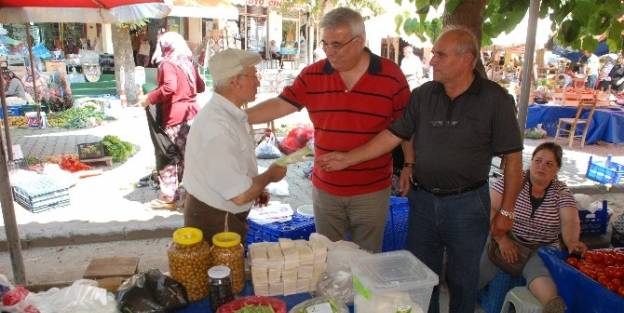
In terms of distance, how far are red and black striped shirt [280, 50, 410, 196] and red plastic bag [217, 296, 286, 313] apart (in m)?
1.12

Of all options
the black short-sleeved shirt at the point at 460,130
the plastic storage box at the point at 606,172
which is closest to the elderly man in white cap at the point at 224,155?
the black short-sleeved shirt at the point at 460,130

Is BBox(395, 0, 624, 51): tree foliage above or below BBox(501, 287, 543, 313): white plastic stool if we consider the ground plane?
above

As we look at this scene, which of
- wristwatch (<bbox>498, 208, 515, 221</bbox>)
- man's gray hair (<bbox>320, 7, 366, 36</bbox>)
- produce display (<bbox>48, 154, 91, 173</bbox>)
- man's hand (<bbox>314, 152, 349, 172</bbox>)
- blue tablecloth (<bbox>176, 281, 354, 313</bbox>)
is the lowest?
produce display (<bbox>48, 154, 91, 173</bbox>)

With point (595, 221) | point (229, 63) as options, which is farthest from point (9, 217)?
point (595, 221)

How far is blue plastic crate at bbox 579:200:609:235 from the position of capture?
4.07m

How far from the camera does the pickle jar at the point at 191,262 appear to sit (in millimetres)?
1979

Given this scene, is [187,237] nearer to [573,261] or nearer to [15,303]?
[15,303]

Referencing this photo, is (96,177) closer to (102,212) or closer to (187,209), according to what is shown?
(102,212)

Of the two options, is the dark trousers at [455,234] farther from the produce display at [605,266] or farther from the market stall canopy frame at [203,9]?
the market stall canopy frame at [203,9]

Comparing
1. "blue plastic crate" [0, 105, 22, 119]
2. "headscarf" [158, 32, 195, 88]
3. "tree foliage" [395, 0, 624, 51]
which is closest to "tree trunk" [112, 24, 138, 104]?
"blue plastic crate" [0, 105, 22, 119]

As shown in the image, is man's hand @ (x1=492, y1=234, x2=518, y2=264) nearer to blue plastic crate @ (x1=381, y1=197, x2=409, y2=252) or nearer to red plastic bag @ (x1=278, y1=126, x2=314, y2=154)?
blue plastic crate @ (x1=381, y1=197, x2=409, y2=252)

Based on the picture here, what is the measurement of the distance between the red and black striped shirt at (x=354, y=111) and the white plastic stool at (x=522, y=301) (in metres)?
1.20

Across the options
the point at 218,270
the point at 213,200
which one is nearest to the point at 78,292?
the point at 218,270

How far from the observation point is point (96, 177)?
23.0 ft
